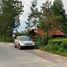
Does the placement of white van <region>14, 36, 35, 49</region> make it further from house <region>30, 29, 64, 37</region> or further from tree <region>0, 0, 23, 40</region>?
tree <region>0, 0, 23, 40</region>

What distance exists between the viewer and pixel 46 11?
40.9 m

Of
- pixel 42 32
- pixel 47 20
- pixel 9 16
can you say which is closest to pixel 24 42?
pixel 47 20

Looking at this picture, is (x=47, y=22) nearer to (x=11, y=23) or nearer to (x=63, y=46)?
(x=63, y=46)

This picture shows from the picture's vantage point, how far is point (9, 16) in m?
66.3

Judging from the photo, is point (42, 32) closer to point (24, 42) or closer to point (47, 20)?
point (47, 20)

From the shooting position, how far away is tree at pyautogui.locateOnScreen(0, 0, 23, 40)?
220 feet

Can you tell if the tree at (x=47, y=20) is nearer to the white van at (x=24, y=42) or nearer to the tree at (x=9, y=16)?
the white van at (x=24, y=42)

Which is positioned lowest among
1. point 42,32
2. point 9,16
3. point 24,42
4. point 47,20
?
point 24,42

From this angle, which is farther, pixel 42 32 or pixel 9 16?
pixel 9 16

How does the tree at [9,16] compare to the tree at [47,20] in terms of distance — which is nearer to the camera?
the tree at [47,20]

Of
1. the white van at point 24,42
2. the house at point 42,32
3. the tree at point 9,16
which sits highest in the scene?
the tree at point 9,16

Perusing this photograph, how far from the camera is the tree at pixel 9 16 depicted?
6706 centimetres

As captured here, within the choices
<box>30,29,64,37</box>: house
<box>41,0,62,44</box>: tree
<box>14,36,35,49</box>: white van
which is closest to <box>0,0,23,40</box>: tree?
<box>30,29,64,37</box>: house

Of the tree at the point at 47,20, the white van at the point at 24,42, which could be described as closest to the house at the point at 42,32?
the tree at the point at 47,20
